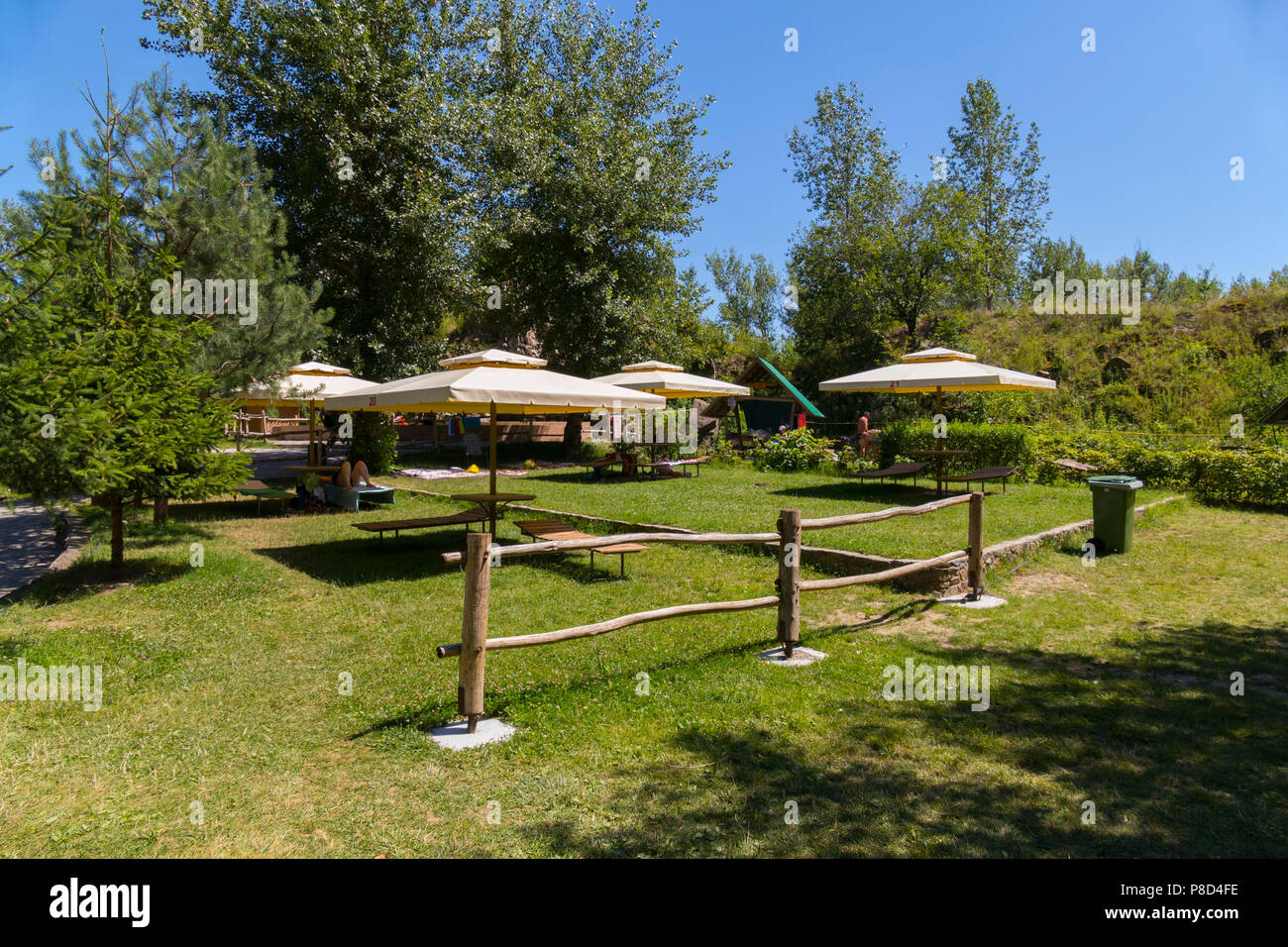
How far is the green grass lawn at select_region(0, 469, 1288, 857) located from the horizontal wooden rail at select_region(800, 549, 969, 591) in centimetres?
39

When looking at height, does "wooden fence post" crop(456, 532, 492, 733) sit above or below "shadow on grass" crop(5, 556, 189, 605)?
above

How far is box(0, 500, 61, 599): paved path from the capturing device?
8891 millimetres

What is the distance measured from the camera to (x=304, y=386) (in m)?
13.3

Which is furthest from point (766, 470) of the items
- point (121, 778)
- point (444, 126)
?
point (121, 778)

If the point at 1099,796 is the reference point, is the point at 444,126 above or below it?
above

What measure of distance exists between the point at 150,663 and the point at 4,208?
700cm

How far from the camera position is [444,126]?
65.9 ft

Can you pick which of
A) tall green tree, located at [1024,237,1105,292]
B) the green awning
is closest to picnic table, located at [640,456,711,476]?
the green awning

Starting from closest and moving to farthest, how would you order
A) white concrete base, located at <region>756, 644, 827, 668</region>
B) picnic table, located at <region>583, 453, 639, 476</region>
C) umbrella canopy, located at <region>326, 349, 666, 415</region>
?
white concrete base, located at <region>756, 644, 827, 668</region>, umbrella canopy, located at <region>326, 349, 666, 415</region>, picnic table, located at <region>583, 453, 639, 476</region>

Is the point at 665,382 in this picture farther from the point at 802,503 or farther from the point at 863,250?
the point at 863,250

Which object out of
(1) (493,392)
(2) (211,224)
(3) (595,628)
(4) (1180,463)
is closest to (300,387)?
(2) (211,224)

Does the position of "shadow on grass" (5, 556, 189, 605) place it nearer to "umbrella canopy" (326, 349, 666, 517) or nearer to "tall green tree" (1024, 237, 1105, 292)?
"umbrella canopy" (326, 349, 666, 517)

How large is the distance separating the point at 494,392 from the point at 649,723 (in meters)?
4.68
